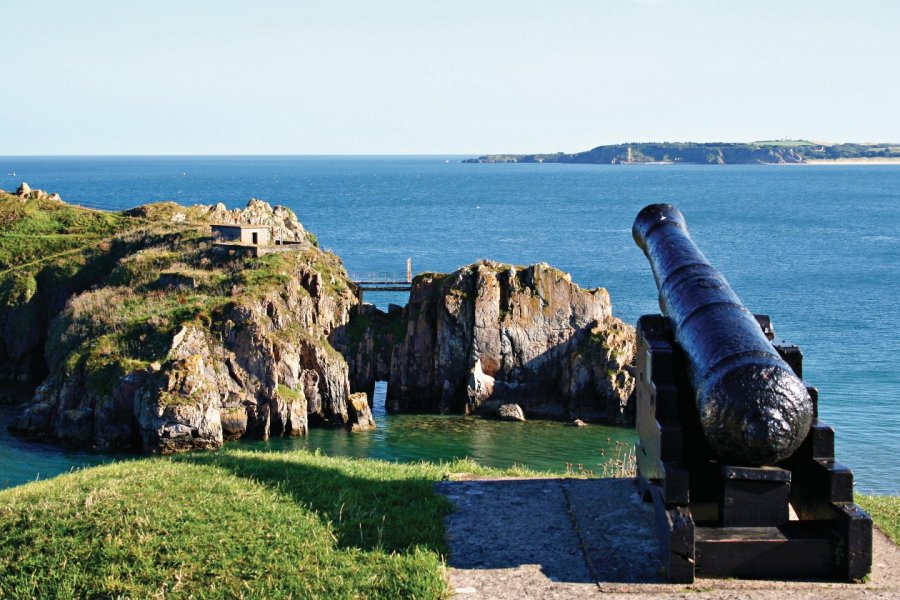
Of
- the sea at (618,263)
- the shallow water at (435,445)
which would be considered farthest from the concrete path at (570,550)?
the shallow water at (435,445)

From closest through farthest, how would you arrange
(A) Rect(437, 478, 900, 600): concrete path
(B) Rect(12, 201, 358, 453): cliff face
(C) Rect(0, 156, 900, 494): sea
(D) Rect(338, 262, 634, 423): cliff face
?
1. (A) Rect(437, 478, 900, 600): concrete path
2. (B) Rect(12, 201, 358, 453): cliff face
3. (C) Rect(0, 156, 900, 494): sea
4. (D) Rect(338, 262, 634, 423): cliff face

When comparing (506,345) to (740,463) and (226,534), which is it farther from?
(740,463)

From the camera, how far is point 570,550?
1190cm

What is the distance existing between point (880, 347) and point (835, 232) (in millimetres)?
62715

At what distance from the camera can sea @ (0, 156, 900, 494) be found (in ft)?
128

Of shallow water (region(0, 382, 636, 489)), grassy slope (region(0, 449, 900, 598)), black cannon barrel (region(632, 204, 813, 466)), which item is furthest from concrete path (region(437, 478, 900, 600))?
shallow water (region(0, 382, 636, 489))

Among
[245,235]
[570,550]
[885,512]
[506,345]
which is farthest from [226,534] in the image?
[245,235]

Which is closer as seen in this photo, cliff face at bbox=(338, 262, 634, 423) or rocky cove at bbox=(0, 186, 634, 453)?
rocky cove at bbox=(0, 186, 634, 453)

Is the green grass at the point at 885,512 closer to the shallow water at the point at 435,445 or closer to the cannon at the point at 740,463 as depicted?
the cannon at the point at 740,463

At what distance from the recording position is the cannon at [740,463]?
10.4 metres

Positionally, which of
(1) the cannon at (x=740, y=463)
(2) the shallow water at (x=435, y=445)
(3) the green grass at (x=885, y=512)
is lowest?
(2) the shallow water at (x=435, y=445)

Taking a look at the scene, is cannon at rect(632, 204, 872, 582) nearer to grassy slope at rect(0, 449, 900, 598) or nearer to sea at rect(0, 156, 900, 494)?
grassy slope at rect(0, 449, 900, 598)

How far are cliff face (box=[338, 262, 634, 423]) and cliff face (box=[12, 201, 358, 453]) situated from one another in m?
4.05

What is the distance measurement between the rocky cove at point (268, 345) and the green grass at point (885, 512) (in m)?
26.9
